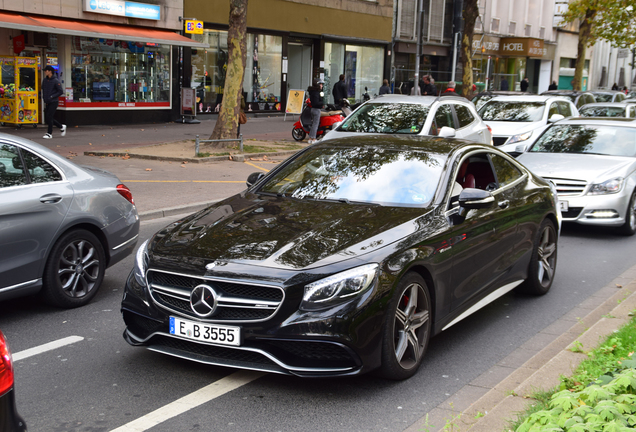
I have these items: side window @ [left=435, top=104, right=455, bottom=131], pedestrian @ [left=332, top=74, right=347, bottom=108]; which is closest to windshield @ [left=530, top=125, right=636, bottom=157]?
side window @ [left=435, top=104, right=455, bottom=131]

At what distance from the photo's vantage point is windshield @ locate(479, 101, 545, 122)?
57.2ft

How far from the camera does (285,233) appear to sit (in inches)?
195

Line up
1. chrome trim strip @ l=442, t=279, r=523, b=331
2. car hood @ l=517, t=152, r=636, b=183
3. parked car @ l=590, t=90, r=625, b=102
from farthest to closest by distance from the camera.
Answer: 1. parked car @ l=590, t=90, r=625, b=102
2. car hood @ l=517, t=152, r=636, b=183
3. chrome trim strip @ l=442, t=279, r=523, b=331

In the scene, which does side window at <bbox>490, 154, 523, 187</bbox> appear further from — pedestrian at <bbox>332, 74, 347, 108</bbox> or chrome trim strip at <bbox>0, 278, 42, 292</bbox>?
pedestrian at <bbox>332, 74, 347, 108</bbox>

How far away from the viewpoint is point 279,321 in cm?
435

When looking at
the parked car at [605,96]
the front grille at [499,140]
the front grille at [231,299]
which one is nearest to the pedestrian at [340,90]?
the parked car at [605,96]

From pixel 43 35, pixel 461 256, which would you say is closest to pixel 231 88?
pixel 43 35

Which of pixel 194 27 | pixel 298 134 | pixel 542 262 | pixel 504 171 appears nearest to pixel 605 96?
pixel 298 134

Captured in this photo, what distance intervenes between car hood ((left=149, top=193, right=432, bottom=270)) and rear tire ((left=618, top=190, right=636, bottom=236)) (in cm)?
619

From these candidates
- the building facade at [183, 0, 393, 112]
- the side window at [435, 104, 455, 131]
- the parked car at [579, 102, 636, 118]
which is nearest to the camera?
the side window at [435, 104, 455, 131]

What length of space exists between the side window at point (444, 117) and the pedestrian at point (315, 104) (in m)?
7.83

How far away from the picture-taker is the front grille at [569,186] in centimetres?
1027

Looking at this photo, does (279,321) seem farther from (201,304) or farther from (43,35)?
(43,35)

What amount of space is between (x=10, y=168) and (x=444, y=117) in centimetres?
847
